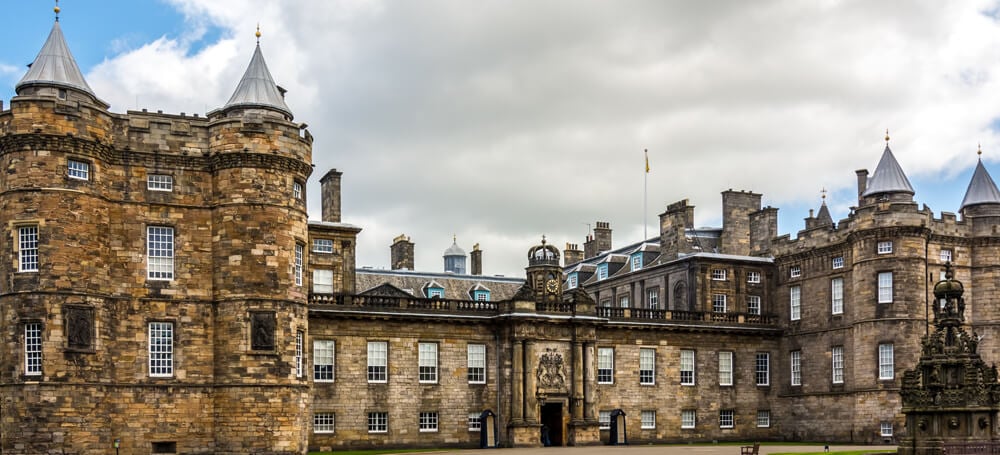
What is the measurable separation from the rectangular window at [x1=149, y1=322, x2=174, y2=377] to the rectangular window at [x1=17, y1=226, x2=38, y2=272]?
4552 mm

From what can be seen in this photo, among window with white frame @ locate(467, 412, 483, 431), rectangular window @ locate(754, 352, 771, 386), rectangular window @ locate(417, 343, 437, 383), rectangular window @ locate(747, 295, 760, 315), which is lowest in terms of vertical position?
window with white frame @ locate(467, 412, 483, 431)

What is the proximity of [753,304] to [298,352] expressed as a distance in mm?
26926

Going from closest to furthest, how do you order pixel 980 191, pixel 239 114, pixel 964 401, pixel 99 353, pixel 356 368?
pixel 964 401 < pixel 99 353 < pixel 239 114 < pixel 356 368 < pixel 980 191

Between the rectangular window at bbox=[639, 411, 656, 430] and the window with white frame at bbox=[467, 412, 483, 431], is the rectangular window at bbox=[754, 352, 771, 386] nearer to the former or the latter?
the rectangular window at bbox=[639, 411, 656, 430]

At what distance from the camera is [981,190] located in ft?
179

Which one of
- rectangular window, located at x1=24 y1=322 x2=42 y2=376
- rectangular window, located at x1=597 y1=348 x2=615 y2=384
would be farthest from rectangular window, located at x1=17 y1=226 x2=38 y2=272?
rectangular window, located at x1=597 y1=348 x2=615 y2=384

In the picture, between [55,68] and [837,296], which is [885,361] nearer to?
[837,296]

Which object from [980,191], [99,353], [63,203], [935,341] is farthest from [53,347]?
[980,191]

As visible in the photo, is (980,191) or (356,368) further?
(980,191)

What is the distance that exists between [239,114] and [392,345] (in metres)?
13.0

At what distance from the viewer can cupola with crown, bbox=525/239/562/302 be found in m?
53.4

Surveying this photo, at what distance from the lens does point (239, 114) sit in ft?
139

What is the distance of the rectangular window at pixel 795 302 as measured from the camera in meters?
57.7

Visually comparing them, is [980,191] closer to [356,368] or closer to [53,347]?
[356,368]
